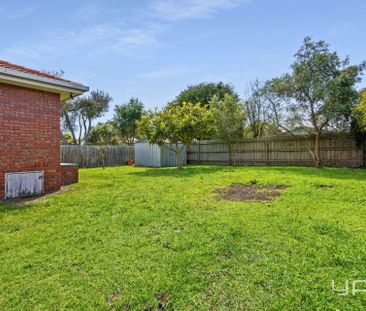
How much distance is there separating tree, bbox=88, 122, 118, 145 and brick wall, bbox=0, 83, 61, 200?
82.7 feet

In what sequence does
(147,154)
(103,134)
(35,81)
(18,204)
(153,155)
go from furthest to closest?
(103,134) < (147,154) < (153,155) < (35,81) < (18,204)

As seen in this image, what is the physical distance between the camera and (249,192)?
19.9 ft

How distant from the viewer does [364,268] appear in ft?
7.63

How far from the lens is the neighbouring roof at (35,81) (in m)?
5.61

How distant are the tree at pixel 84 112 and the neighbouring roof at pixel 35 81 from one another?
67.6ft

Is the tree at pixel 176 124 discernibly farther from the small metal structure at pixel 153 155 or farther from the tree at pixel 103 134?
the tree at pixel 103 134

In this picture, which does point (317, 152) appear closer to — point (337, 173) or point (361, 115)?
point (361, 115)

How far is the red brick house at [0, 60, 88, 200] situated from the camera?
5.82m

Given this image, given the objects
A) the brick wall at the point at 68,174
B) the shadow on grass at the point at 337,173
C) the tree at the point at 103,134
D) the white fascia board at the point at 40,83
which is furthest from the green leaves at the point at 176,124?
the tree at the point at 103,134

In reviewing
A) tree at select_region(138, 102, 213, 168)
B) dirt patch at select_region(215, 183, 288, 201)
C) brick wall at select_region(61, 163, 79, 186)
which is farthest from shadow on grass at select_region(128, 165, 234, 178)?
dirt patch at select_region(215, 183, 288, 201)

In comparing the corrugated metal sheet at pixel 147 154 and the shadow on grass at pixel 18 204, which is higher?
the corrugated metal sheet at pixel 147 154

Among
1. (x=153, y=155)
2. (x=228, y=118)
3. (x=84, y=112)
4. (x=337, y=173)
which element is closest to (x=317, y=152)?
(x=337, y=173)

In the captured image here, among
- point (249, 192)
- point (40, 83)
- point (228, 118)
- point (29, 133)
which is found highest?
point (228, 118)

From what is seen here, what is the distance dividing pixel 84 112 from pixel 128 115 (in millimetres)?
4732
